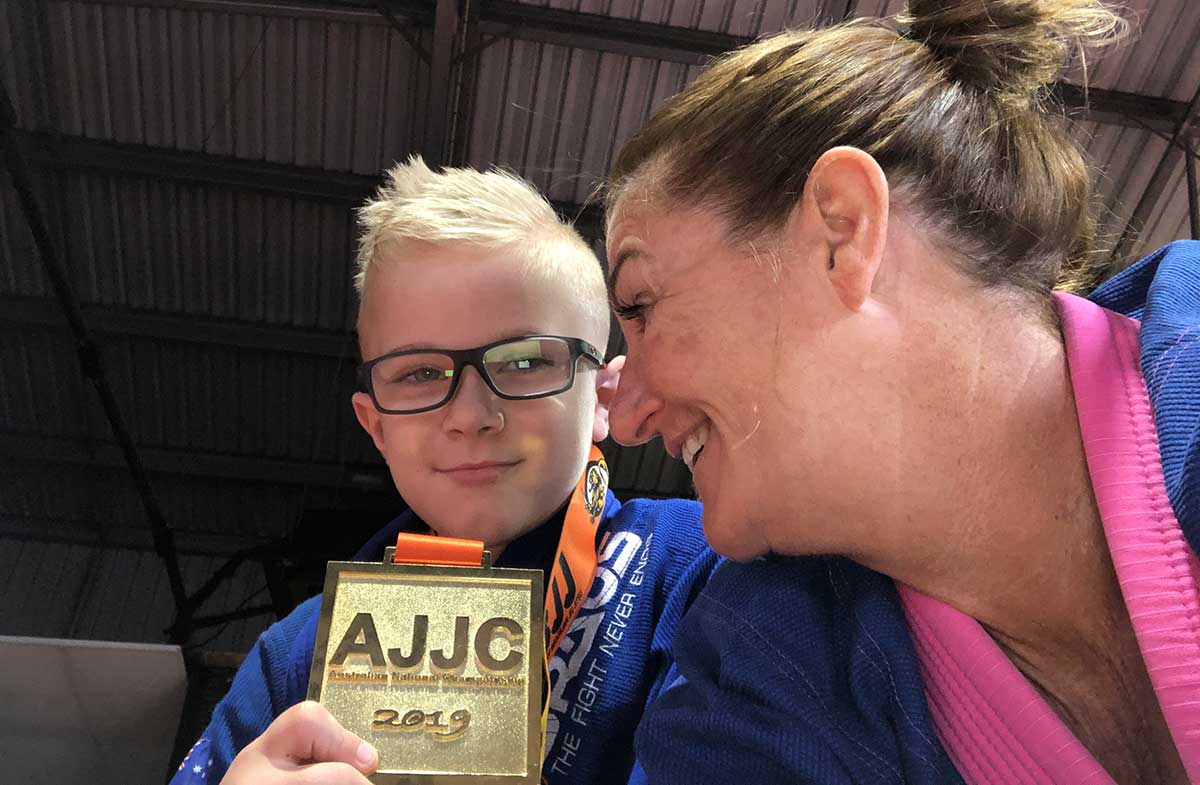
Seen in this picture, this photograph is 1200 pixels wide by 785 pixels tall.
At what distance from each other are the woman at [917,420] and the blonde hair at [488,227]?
330 millimetres

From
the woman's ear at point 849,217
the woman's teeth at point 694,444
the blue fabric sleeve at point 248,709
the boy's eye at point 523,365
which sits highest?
the woman's ear at point 849,217

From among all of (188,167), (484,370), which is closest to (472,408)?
(484,370)

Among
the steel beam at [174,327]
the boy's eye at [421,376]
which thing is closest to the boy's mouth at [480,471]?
the boy's eye at [421,376]

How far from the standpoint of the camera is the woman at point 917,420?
654 millimetres

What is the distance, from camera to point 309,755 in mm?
669

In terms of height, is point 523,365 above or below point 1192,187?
above

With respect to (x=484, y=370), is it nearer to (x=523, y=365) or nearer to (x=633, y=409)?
(x=523, y=365)

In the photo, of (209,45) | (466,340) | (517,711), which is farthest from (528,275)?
(209,45)

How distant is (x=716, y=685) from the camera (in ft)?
2.47

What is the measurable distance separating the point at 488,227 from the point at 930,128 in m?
0.56

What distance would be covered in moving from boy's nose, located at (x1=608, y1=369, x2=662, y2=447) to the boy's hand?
14.7 inches

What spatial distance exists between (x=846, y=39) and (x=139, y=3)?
12.2 feet

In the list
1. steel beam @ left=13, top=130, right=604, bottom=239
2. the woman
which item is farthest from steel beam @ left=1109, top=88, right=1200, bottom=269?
the woman

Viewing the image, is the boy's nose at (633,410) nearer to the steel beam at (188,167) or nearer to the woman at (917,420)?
the woman at (917,420)
